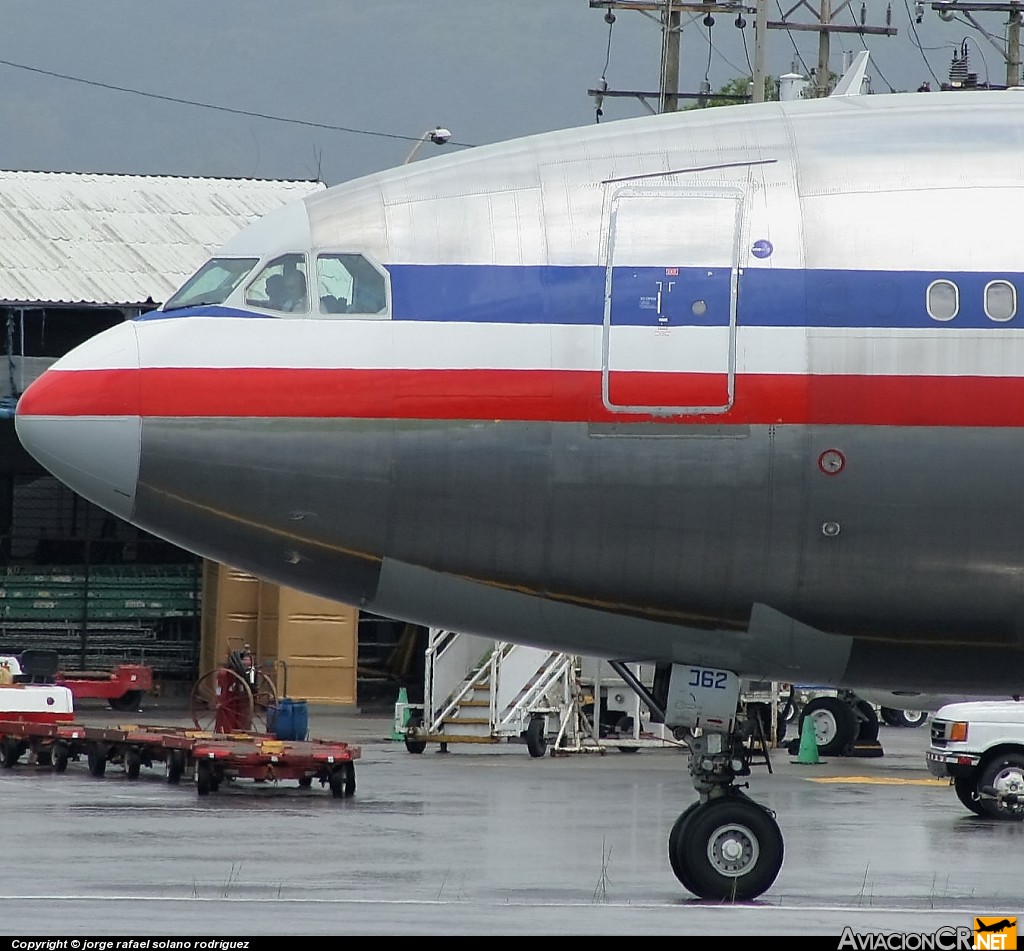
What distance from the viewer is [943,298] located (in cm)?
1136

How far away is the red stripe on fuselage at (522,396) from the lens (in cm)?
1124

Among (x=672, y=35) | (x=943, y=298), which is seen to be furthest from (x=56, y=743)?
(x=672, y=35)

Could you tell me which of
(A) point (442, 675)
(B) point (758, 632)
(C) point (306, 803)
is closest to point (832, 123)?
(B) point (758, 632)

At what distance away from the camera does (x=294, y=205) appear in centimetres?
1209

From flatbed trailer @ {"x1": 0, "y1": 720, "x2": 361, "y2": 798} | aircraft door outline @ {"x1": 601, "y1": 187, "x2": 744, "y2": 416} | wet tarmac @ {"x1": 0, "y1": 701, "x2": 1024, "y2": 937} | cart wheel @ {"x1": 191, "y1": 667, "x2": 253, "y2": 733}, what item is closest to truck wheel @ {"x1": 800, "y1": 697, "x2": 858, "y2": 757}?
wet tarmac @ {"x1": 0, "y1": 701, "x2": 1024, "y2": 937}

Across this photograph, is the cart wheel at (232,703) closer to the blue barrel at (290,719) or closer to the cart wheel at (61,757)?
the blue barrel at (290,719)

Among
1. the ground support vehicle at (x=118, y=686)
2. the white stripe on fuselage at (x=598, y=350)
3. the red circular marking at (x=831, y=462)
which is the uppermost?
the white stripe on fuselage at (x=598, y=350)

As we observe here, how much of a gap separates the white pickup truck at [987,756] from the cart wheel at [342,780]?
6.29m

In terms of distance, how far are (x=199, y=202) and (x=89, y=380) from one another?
28672 millimetres

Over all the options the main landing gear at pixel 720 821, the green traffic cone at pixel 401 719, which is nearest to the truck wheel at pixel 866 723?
the green traffic cone at pixel 401 719

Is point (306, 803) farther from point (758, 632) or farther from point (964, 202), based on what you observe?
point (964, 202)

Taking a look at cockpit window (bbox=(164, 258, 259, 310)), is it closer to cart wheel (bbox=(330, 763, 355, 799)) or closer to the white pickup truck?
cart wheel (bbox=(330, 763, 355, 799))

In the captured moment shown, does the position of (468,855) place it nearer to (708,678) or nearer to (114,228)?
(708,678)

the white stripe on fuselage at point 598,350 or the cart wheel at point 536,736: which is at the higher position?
the white stripe on fuselage at point 598,350
